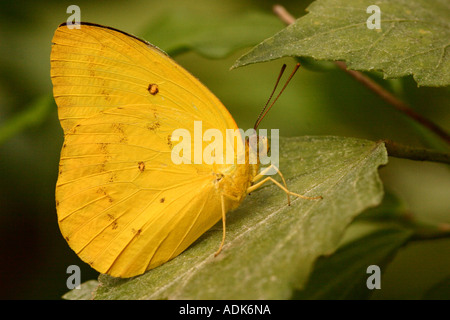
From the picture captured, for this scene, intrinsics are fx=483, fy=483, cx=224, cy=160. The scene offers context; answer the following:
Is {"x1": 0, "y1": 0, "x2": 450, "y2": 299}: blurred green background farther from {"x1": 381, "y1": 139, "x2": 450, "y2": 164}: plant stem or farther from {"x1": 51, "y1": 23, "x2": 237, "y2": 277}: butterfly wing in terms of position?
{"x1": 381, "y1": 139, "x2": 450, "y2": 164}: plant stem

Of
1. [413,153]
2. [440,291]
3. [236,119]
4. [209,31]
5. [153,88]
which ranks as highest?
[209,31]

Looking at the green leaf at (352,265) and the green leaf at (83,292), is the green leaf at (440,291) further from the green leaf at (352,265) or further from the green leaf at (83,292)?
the green leaf at (83,292)

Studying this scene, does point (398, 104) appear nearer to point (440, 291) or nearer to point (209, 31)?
point (440, 291)

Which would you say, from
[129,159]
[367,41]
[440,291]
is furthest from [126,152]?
[440,291]

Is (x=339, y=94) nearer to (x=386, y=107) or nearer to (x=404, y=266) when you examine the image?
(x=386, y=107)

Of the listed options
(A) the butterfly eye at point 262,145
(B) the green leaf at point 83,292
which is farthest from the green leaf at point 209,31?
(B) the green leaf at point 83,292

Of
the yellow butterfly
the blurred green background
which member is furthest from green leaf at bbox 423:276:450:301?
the yellow butterfly
